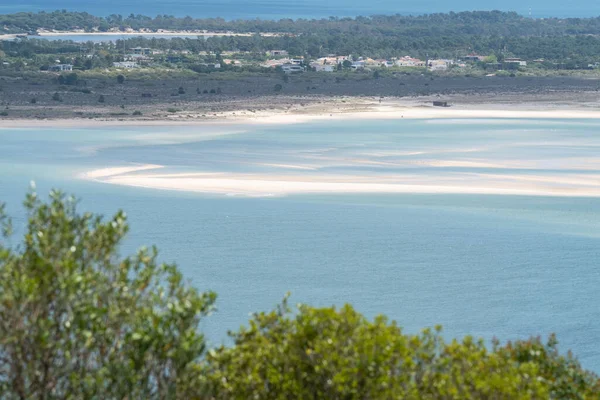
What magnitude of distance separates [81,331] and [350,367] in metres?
1.73

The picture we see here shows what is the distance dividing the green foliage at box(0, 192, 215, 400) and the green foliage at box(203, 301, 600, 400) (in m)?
0.38

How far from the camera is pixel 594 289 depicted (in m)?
19.6

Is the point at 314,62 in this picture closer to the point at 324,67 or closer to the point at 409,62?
the point at 324,67

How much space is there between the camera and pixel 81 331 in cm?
775

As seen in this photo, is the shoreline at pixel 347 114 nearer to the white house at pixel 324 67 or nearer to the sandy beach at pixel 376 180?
the sandy beach at pixel 376 180

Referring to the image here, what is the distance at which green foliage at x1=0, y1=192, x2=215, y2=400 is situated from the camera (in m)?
7.71

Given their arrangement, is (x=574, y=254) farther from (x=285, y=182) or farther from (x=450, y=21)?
(x=450, y=21)

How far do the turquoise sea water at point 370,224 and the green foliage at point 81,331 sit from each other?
8203mm

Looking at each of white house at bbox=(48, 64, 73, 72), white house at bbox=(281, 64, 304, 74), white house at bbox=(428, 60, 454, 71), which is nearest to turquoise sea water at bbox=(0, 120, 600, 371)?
white house at bbox=(48, 64, 73, 72)

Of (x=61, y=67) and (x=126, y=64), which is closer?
(x=61, y=67)

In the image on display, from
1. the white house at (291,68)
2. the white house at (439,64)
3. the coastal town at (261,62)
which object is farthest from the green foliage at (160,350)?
the white house at (439,64)

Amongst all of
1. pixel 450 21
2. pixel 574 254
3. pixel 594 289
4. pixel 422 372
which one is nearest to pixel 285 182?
pixel 574 254

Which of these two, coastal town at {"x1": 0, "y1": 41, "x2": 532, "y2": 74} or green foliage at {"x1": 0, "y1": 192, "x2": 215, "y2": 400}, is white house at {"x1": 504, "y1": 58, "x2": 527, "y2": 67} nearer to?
coastal town at {"x1": 0, "y1": 41, "x2": 532, "y2": 74}

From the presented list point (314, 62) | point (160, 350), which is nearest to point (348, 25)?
point (314, 62)
